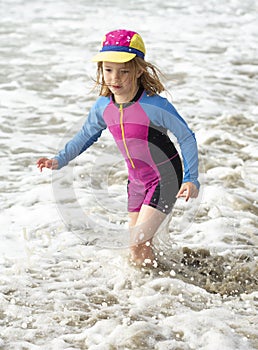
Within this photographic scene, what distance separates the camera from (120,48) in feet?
10.7

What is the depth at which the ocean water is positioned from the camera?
3020 millimetres

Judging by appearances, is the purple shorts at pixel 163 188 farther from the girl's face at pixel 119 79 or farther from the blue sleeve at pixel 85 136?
the girl's face at pixel 119 79

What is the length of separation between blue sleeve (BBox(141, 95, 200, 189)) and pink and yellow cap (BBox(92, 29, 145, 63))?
0.29 metres

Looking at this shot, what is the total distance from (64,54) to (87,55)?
39cm

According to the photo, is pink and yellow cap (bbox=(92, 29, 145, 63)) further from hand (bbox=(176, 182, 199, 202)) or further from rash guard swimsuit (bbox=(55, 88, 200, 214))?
hand (bbox=(176, 182, 199, 202))

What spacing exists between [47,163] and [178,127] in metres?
0.84

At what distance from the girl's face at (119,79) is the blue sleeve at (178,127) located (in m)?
0.11

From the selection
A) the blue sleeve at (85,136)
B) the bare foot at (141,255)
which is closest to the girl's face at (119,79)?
the blue sleeve at (85,136)

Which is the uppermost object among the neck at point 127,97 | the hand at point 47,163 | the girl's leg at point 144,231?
the neck at point 127,97

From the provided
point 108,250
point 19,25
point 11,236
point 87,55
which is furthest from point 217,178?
point 19,25

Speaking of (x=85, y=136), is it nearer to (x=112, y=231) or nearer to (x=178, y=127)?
(x=178, y=127)

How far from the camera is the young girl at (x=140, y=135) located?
3.30 metres

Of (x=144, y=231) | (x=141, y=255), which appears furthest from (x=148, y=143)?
(x=141, y=255)

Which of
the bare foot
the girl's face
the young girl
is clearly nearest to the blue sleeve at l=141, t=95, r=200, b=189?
the young girl
